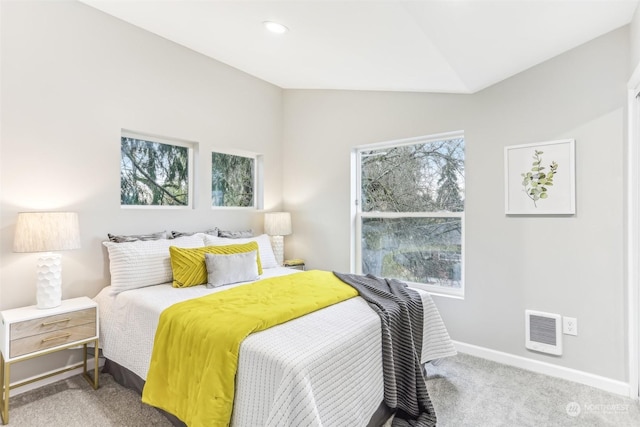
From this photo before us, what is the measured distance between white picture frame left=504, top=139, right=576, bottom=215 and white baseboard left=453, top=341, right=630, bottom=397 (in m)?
1.14

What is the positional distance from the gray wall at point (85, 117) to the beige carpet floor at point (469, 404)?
697mm

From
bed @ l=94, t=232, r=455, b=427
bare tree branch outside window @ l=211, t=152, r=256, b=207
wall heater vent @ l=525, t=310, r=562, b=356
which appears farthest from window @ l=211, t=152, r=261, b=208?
wall heater vent @ l=525, t=310, r=562, b=356

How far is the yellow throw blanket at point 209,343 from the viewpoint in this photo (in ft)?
4.72

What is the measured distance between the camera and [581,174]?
236cm

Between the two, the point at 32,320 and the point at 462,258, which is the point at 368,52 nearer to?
the point at 462,258

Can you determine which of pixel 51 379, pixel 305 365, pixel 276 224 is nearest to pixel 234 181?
pixel 276 224

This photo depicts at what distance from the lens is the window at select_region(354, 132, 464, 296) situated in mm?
3047

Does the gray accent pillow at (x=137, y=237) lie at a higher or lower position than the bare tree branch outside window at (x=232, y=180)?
lower

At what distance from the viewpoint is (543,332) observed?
250cm

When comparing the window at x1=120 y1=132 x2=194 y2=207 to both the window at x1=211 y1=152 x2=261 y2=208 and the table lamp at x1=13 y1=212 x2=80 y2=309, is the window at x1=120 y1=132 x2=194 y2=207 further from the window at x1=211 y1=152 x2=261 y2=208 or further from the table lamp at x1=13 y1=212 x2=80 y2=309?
the table lamp at x1=13 y1=212 x2=80 y2=309

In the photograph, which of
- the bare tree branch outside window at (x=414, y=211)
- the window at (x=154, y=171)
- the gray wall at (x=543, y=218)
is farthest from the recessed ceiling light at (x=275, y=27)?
the bare tree branch outside window at (x=414, y=211)

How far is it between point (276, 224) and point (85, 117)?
199cm

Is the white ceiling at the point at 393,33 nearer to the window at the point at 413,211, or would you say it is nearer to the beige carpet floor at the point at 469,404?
the window at the point at 413,211

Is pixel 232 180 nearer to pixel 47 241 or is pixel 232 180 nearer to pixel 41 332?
pixel 47 241
